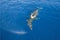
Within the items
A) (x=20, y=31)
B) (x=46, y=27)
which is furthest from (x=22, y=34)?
(x=46, y=27)

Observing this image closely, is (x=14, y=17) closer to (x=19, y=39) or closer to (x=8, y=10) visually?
(x=8, y=10)

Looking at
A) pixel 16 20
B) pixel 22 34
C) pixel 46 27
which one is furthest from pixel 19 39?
pixel 46 27

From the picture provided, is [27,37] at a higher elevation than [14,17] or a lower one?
lower

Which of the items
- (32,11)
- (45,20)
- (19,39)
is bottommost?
(19,39)

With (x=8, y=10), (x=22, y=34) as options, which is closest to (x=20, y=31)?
(x=22, y=34)

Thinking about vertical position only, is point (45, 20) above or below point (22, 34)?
above

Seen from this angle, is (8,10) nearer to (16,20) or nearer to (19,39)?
(16,20)
